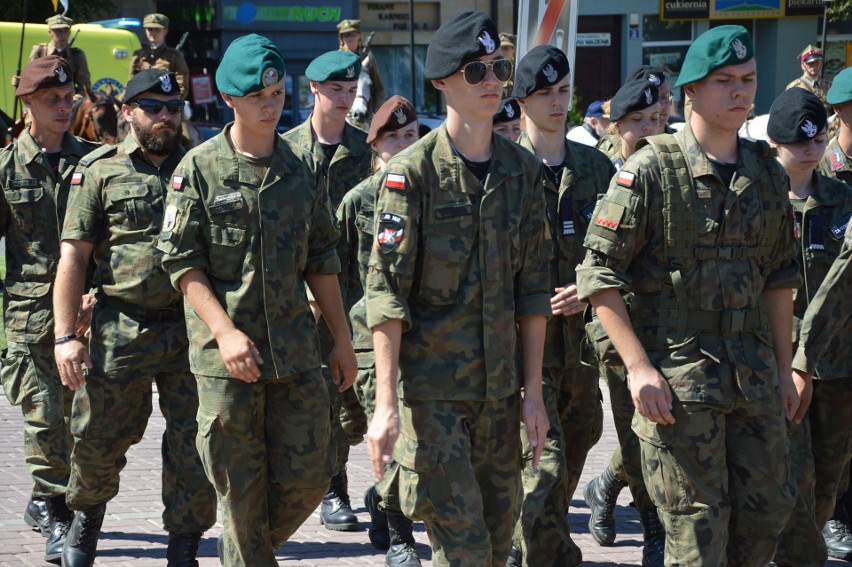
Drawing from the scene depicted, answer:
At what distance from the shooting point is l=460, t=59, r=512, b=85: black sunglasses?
190 inches

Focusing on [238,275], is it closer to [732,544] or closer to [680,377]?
[680,377]

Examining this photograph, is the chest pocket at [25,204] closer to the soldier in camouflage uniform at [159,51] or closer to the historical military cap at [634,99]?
the historical military cap at [634,99]

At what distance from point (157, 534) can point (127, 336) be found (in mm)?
1377

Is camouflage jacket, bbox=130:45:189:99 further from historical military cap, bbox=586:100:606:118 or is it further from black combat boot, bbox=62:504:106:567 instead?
black combat boot, bbox=62:504:106:567

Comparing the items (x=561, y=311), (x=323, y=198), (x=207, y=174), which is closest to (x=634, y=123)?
(x=561, y=311)

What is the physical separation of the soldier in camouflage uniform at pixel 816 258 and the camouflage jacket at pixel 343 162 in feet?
8.00

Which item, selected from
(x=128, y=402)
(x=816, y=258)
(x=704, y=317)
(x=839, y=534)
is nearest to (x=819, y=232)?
(x=816, y=258)

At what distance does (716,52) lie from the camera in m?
4.96

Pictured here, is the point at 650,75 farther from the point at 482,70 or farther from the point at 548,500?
the point at 482,70

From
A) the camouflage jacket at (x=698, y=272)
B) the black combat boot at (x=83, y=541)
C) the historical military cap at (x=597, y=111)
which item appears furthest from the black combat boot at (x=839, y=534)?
the historical military cap at (x=597, y=111)

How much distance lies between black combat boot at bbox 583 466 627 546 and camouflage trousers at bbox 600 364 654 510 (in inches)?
11.9

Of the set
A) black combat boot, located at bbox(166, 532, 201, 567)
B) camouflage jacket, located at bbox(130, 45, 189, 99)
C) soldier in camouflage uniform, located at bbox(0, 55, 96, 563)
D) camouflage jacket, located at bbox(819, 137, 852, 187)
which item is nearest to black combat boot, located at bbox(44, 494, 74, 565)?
soldier in camouflage uniform, located at bbox(0, 55, 96, 563)

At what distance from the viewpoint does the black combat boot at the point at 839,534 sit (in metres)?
6.80

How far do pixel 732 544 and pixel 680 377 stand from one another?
2.20 feet
